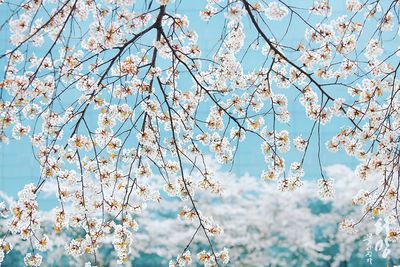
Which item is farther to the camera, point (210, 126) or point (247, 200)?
point (247, 200)

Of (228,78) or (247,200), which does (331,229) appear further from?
(228,78)

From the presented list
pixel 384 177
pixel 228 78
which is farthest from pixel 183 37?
pixel 384 177

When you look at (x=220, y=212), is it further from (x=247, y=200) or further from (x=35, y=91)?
(x=35, y=91)

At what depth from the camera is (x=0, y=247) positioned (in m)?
2.64

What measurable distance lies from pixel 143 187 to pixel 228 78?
22.4 inches

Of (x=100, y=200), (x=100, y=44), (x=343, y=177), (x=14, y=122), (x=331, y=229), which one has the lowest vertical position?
(x=100, y=200)

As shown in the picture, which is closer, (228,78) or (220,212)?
(228,78)

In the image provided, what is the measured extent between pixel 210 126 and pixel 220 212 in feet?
23.2

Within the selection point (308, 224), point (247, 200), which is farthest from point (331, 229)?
point (247, 200)

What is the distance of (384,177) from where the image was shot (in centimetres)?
257

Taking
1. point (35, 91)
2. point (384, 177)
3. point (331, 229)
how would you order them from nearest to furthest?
point (384, 177)
point (35, 91)
point (331, 229)

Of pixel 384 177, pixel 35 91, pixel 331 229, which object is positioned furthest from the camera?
pixel 331 229

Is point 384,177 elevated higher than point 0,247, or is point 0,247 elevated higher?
point 384,177

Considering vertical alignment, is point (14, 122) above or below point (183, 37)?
below
